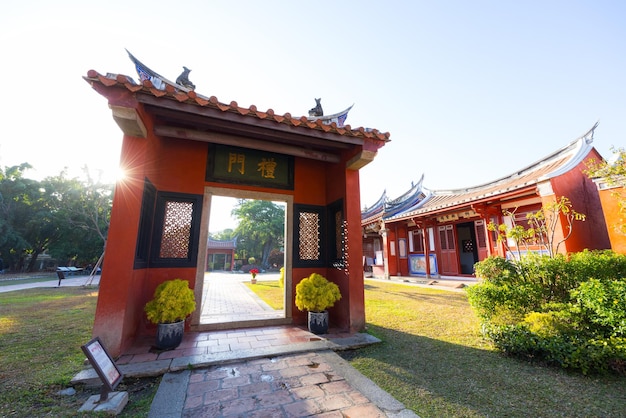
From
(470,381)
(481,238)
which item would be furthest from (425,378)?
(481,238)

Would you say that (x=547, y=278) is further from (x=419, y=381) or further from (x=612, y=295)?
(x=419, y=381)

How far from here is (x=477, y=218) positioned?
11.4 m

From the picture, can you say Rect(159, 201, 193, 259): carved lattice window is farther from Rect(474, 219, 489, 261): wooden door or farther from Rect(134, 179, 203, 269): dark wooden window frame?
Rect(474, 219, 489, 261): wooden door

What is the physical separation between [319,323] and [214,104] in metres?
3.67

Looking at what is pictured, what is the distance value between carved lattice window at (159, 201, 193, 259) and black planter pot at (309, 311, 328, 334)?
2407mm

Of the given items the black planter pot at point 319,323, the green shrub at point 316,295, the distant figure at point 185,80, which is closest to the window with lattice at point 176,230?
the green shrub at point 316,295

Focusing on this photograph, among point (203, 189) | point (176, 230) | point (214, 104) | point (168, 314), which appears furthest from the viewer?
point (203, 189)

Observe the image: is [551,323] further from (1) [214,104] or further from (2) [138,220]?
(2) [138,220]

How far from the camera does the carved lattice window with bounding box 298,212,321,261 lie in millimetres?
5223

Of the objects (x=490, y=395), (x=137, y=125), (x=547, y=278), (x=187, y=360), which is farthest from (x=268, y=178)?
(x=547, y=278)

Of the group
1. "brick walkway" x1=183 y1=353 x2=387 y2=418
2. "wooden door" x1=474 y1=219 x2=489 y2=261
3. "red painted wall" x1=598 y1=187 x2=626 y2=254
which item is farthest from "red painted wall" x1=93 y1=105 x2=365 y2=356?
"wooden door" x1=474 y1=219 x2=489 y2=261

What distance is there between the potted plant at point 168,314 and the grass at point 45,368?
2.33 ft

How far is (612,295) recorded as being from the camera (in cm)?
303

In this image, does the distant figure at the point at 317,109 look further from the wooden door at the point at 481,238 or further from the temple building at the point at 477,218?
the wooden door at the point at 481,238
